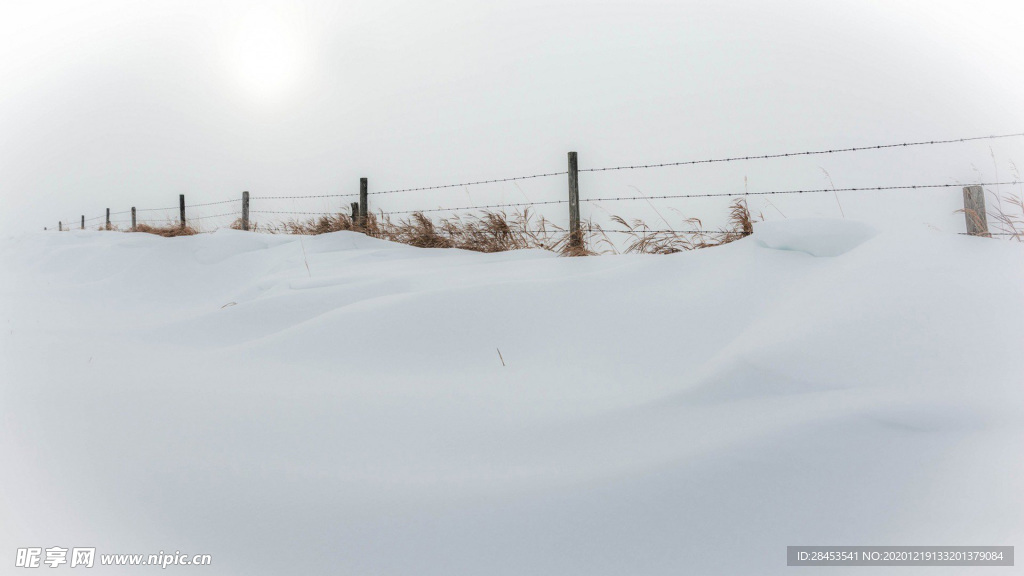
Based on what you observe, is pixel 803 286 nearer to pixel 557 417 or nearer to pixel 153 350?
pixel 557 417

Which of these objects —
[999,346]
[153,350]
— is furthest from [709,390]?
[153,350]

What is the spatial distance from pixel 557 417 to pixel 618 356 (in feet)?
1.35

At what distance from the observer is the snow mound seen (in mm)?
1780

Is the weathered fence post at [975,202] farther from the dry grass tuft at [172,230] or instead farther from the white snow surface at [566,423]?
the dry grass tuft at [172,230]

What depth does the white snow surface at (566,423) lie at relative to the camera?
0.75m

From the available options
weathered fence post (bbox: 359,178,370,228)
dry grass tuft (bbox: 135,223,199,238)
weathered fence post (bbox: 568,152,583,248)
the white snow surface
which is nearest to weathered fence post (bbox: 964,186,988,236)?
the white snow surface

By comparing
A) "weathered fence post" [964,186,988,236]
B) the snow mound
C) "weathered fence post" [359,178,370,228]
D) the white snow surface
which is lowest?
the white snow surface

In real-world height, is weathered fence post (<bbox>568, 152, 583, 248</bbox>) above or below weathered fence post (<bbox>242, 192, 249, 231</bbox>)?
below

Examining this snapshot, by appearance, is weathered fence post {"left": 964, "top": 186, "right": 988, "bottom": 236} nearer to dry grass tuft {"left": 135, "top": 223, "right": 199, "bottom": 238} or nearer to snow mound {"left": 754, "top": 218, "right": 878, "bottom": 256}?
snow mound {"left": 754, "top": 218, "right": 878, "bottom": 256}

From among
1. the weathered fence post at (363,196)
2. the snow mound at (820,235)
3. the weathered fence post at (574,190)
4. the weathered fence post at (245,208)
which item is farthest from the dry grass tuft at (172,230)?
the snow mound at (820,235)

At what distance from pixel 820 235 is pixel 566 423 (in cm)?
134

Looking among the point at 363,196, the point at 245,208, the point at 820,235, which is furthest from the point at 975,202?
the point at 245,208

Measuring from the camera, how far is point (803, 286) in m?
1.56

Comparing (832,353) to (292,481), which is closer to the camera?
(292,481)
